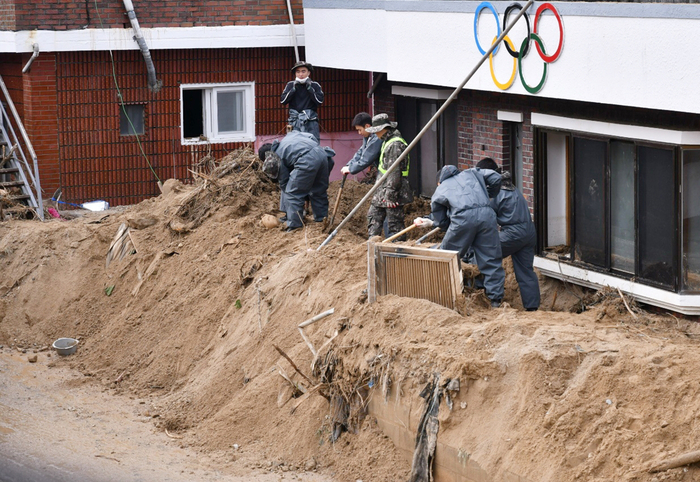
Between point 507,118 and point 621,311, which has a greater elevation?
point 507,118

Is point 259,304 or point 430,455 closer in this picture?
point 430,455

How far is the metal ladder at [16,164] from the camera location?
1644cm

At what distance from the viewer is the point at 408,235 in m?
13.8

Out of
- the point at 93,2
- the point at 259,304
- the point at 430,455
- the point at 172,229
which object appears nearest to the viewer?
the point at 430,455

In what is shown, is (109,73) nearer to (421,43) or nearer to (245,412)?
(421,43)

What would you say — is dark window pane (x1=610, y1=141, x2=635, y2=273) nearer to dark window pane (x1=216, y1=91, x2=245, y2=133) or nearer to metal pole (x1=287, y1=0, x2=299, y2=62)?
metal pole (x1=287, y1=0, x2=299, y2=62)

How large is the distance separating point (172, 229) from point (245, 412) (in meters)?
5.30

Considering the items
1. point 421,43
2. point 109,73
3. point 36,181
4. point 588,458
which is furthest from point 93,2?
point 588,458

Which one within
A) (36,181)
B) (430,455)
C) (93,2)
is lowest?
(430,455)

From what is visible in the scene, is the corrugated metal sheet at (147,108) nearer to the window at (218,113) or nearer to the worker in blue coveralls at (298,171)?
the window at (218,113)

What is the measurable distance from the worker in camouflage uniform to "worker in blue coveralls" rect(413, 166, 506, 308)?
73.7 inches

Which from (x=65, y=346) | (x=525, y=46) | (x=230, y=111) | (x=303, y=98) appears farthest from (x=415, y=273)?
(x=230, y=111)

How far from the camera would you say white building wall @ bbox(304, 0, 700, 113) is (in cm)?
970

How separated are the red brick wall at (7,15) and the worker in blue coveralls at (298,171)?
19.8 ft
